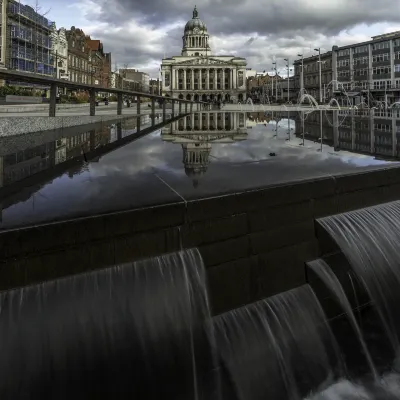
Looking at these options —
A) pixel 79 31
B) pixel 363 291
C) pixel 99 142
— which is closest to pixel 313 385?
pixel 363 291

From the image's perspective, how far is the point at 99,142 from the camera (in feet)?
28.4

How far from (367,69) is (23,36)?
252 feet

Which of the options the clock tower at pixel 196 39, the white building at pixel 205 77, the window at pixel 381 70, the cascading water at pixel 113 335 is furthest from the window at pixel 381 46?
the cascading water at pixel 113 335

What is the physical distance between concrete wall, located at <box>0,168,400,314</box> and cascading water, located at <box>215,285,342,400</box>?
0.16 meters

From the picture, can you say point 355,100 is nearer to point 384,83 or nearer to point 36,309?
point 384,83

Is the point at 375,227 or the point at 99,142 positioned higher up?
the point at 99,142

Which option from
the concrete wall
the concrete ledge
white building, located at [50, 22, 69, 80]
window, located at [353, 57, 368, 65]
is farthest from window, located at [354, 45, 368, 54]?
the concrete wall

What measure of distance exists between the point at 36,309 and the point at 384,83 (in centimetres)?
9886

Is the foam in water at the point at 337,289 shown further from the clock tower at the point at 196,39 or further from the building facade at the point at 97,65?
the clock tower at the point at 196,39

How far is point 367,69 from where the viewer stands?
9144 cm

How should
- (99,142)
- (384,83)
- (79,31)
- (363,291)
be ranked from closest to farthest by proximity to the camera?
(363,291) → (99,142) → (384,83) → (79,31)

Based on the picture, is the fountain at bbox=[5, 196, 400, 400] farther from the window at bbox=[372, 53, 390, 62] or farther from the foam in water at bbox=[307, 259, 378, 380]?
the window at bbox=[372, 53, 390, 62]

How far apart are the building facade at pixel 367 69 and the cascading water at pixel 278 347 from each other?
77.5 metres

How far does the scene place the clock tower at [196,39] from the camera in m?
160
